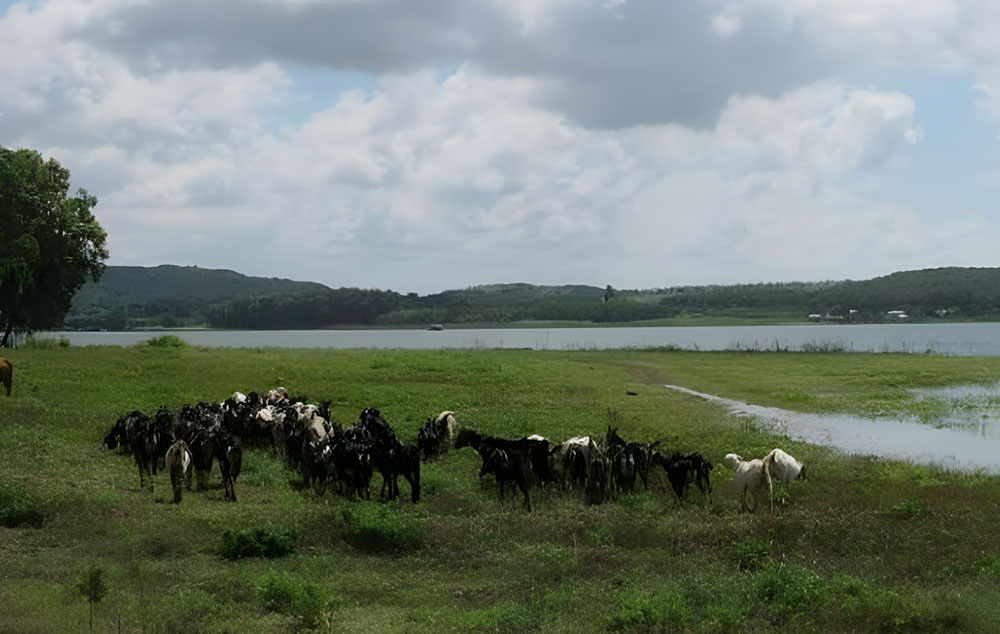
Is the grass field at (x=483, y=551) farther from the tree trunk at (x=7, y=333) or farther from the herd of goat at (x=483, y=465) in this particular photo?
A: the tree trunk at (x=7, y=333)

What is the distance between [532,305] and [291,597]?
180035 mm

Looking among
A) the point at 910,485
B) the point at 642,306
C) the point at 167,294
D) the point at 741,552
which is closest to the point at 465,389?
the point at 910,485

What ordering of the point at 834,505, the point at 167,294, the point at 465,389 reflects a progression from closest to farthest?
the point at 834,505, the point at 465,389, the point at 167,294

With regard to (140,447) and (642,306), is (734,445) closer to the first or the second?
(140,447)

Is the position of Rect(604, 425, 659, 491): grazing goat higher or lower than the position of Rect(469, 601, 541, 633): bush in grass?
higher

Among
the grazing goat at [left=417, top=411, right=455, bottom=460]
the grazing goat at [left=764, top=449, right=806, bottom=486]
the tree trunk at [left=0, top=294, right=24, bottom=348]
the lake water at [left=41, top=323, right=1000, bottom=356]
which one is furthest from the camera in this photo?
the lake water at [left=41, top=323, right=1000, bottom=356]

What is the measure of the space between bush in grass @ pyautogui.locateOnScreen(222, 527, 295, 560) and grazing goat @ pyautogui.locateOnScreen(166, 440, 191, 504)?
3.12m

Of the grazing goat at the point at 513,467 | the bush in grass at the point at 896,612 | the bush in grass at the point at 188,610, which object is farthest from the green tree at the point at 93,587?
the bush in grass at the point at 896,612

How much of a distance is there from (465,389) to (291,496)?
1490 cm

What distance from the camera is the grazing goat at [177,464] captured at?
13664mm

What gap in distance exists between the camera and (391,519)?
11.7 m

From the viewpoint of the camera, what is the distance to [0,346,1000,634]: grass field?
8.28 meters

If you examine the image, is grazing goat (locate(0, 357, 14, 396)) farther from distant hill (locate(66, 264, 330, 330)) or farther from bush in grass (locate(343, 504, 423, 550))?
distant hill (locate(66, 264, 330, 330))

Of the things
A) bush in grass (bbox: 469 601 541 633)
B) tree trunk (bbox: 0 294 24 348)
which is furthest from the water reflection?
tree trunk (bbox: 0 294 24 348)
